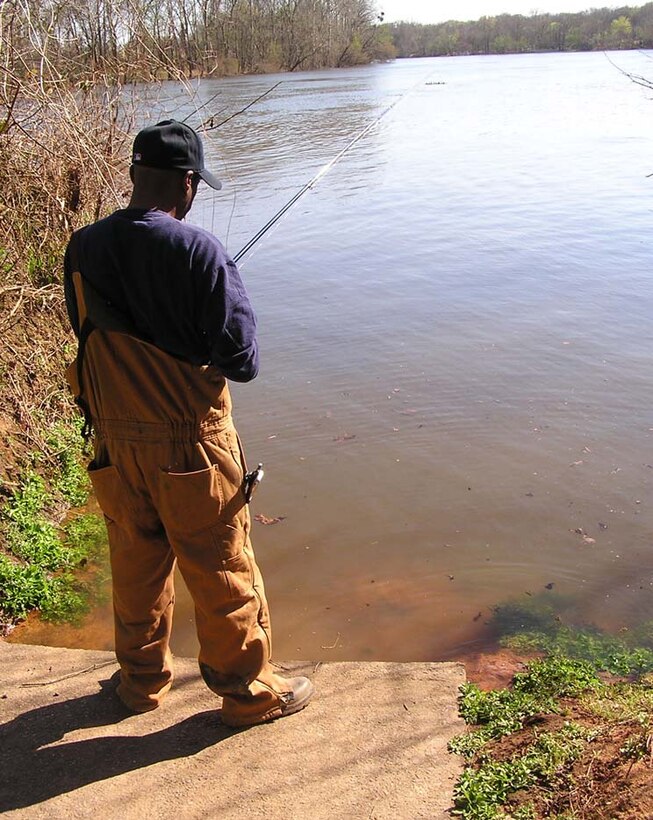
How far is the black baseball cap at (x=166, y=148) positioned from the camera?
8.58 ft

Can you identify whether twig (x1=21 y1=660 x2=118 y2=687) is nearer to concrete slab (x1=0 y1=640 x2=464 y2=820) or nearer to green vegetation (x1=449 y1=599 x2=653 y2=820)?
concrete slab (x1=0 y1=640 x2=464 y2=820)

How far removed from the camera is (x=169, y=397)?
Answer: 108 inches

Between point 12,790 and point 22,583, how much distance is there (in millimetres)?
1663

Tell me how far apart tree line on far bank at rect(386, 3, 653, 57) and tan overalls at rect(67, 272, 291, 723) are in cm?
→ 7520

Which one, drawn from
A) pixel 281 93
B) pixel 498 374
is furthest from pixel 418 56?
pixel 498 374

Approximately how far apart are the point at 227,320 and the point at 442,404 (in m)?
4.72

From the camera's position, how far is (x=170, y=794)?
287 cm

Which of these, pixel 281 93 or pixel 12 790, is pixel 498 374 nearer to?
pixel 12 790

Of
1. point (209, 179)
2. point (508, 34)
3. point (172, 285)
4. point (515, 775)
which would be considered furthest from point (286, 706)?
point (508, 34)

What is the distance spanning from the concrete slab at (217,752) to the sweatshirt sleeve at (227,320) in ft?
4.55

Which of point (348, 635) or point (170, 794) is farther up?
point (170, 794)

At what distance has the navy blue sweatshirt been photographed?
2.56m

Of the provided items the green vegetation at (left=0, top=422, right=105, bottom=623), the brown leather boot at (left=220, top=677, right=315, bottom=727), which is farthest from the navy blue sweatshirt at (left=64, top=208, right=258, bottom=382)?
the green vegetation at (left=0, top=422, right=105, bottom=623)

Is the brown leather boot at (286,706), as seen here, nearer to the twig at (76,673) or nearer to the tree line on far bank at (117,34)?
the twig at (76,673)
